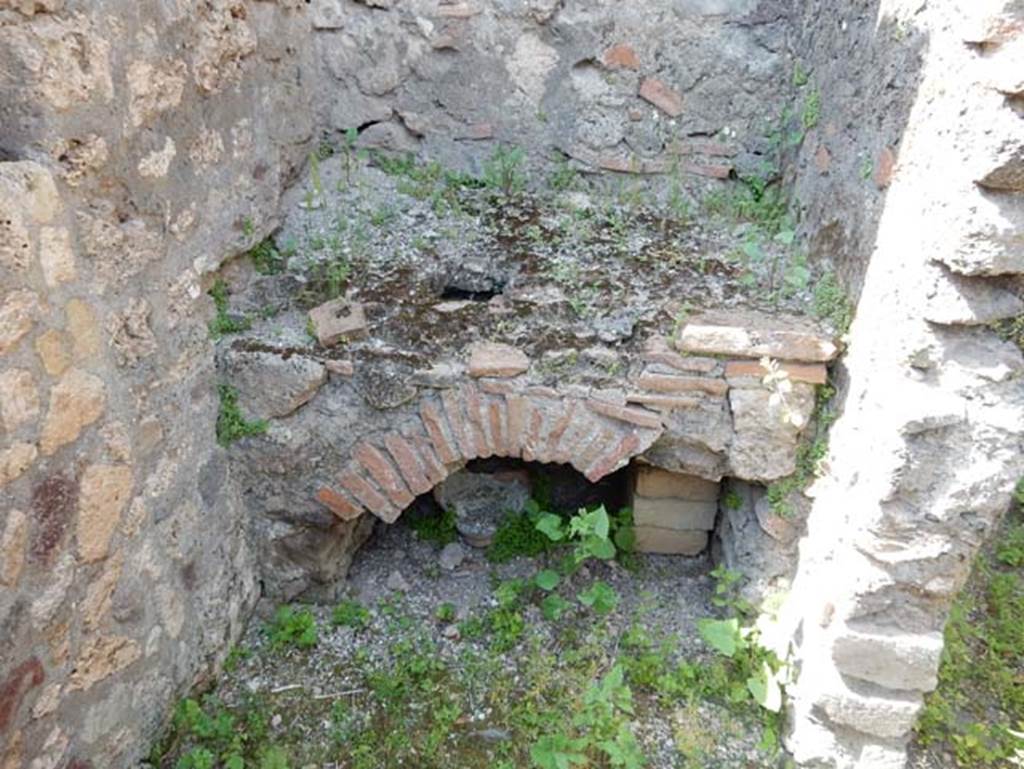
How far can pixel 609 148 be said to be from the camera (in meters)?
3.55

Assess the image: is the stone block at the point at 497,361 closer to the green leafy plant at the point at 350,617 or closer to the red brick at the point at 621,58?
the green leafy plant at the point at 350,617

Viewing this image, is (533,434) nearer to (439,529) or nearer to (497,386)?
(497,386)

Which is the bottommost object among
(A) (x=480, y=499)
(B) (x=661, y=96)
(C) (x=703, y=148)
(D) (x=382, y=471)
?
(A) (x=480, y=499)

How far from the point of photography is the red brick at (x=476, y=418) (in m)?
2.60

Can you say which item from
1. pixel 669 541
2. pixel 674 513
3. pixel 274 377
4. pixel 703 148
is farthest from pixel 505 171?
pixel 669 541

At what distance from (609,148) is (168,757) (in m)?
2.85

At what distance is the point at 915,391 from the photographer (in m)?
2.08

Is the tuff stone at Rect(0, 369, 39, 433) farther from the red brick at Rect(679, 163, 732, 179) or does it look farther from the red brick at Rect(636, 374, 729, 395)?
the red brick at Rect(679, 163, 732, 179)

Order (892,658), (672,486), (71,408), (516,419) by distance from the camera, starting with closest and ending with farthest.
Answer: (71,408)
(892,658)
(516,419)
(672,486)

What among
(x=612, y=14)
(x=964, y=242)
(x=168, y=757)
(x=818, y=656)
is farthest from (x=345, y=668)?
(x=612, y=14)

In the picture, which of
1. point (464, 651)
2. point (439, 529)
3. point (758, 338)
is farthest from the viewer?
point (439, 529)

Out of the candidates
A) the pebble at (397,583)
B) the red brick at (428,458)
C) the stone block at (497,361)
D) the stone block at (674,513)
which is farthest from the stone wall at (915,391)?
the pebble at (397,583)

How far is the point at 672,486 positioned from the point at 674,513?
146mm

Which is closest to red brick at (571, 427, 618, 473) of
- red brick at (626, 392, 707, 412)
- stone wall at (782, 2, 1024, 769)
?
red brick at (626, 392, 707, 412)
